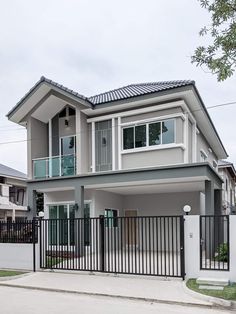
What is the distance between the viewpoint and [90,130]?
64.8 feet

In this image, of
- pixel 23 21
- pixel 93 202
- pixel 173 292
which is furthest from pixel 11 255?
pixel 23 21

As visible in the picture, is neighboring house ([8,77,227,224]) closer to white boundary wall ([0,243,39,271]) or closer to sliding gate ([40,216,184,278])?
sliding gate ([40,216,184,278])

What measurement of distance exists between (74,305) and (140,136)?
1018 centimetres

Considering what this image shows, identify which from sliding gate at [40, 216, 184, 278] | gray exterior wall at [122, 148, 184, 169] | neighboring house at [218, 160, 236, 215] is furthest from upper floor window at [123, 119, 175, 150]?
neighboring house at [218, 160, 236, 215]

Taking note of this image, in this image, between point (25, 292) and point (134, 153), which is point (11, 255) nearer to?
point (25, 292)

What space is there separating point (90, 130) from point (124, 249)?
7160 millimetres

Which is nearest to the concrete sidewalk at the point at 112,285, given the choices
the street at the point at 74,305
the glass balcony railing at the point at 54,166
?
the street at the point at 74,305

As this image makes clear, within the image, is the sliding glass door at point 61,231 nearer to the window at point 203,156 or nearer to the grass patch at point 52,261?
the grass patch at point 52,261

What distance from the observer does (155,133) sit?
58.6 feet

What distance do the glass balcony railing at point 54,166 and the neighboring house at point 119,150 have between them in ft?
0.16

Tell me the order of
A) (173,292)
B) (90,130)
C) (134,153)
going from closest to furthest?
(173,292) < (134,153) < (90,130)

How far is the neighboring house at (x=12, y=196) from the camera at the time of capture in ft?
99.9

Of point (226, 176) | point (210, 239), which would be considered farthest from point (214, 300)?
point (226, 176)

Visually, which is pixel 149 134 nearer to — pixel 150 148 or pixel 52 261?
pixel 150 148
